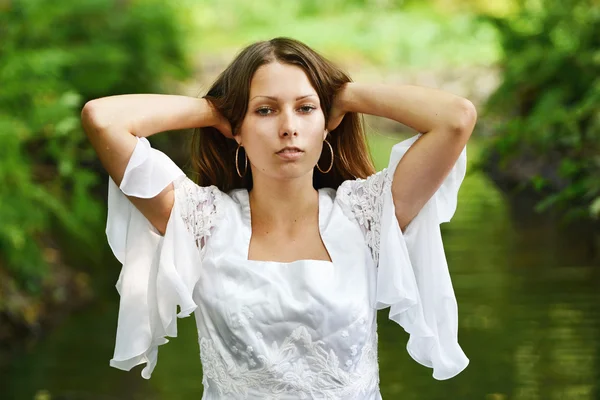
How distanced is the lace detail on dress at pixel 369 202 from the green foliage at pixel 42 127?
3811 mm

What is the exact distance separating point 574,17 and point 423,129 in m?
5.68

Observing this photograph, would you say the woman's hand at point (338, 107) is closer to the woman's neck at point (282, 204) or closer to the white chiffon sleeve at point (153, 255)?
the woman's neck at point (282, 204)

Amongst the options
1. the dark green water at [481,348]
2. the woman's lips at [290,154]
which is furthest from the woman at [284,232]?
the dark green water at [481,348]

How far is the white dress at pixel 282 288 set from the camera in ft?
8.18

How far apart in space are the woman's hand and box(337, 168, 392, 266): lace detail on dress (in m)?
0.16

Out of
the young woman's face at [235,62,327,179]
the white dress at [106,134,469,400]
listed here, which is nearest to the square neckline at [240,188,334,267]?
the white dress at [106,134,469,400]

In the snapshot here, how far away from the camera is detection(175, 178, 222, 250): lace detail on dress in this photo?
8.60 ft

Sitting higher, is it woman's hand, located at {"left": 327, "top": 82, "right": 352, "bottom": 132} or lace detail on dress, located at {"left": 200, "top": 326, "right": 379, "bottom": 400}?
woman's hand, located at {"left": 327, "top": 82, "right": 352, "bottom": 132}

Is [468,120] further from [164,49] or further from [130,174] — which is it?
[164,49]

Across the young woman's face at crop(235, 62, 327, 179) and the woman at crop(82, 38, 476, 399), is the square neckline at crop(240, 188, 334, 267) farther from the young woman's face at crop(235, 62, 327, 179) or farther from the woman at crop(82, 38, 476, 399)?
the young woman's face at crop(235, 62, 327, 179)

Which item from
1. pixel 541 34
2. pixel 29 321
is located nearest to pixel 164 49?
pixel 541 34

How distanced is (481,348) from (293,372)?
3.76 metres

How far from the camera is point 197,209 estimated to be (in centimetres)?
265

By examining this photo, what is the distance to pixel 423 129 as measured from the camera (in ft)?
8.34
